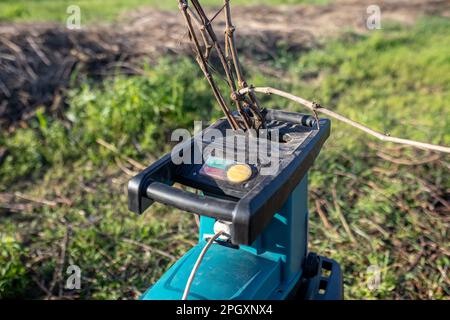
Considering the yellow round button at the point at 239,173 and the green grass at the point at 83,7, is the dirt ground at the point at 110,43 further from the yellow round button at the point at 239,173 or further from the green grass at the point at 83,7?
the yellow round button at the point at 239,173

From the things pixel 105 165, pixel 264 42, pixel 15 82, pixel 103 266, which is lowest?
pixel 103 266

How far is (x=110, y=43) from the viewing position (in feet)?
15.9

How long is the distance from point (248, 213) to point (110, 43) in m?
4.11

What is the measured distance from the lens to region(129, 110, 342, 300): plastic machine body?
1233 millimetres

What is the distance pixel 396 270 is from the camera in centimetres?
240

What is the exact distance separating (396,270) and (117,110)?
2.30 meters

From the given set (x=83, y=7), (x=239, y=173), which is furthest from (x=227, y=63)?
(x=83, y=7)

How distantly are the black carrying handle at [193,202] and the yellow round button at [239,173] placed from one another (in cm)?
14

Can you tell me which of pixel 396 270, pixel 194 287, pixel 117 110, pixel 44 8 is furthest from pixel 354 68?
pixel 44 8

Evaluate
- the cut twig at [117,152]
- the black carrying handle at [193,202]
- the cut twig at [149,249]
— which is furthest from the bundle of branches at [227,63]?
the cut twig at [117,152]

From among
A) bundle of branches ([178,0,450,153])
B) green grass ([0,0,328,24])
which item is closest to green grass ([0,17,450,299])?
bundle of branches ([178,0,450,153])

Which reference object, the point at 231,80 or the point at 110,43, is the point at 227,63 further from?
the point at 110,43

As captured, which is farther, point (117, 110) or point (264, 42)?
point (264, 42)

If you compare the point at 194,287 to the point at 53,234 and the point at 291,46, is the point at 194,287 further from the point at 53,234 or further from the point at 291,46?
the point at 291,46
